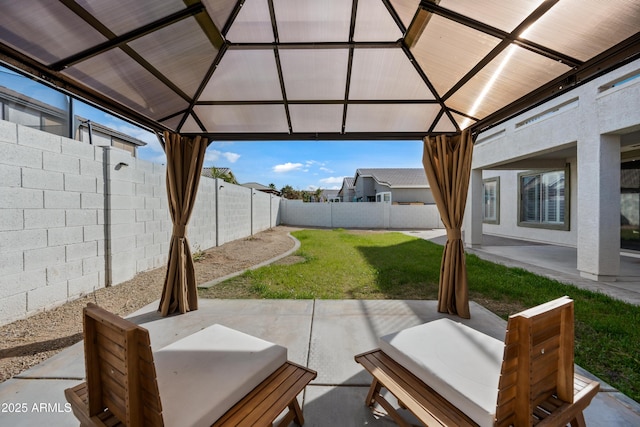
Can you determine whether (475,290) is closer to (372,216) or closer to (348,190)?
(372,216)

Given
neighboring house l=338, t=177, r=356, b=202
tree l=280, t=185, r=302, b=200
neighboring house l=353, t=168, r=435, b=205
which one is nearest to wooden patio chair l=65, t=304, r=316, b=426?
neighboring house l=353, t=168, r=435, b=205

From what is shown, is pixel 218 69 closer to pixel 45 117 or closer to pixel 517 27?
pixel 517 27

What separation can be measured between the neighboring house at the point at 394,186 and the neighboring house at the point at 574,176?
8315 millimetres

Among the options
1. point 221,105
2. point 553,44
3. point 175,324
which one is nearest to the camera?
point 553,44

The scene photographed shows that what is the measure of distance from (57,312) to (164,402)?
3217 millimetres

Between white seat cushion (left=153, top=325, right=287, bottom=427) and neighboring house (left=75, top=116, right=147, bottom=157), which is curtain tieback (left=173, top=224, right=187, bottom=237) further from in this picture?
neighboring house (left=75, top=116, right=147, bottom=157)

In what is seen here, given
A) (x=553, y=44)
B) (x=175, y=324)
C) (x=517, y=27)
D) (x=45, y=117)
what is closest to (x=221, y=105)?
(x=175, y=324)

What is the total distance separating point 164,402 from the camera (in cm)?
132

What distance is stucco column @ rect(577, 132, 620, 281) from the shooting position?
4.95m

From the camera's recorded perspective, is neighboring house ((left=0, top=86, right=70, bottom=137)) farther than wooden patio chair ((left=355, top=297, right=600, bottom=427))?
Yes

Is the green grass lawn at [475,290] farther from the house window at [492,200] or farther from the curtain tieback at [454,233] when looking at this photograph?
the house window at [492,200]

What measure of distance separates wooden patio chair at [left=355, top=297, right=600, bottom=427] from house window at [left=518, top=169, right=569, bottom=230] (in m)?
9.41

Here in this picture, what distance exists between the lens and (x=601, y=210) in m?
4.99

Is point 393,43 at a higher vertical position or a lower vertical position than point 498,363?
higher
